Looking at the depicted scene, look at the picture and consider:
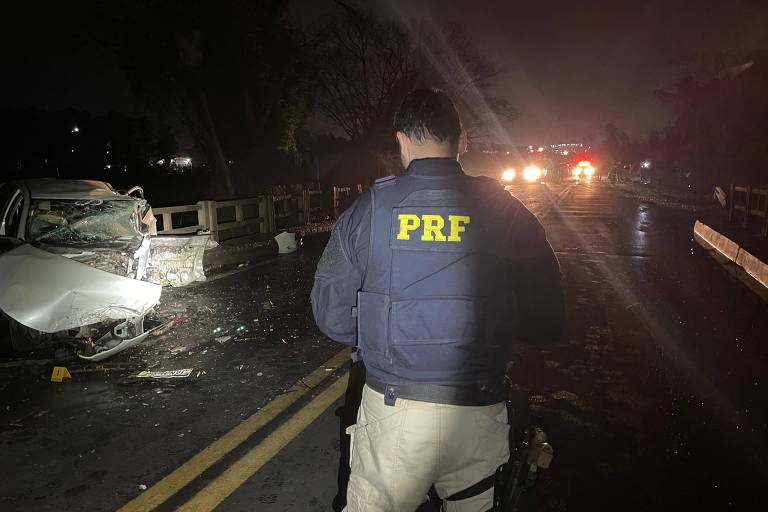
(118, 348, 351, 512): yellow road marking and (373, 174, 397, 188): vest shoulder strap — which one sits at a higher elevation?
(373, 174, 397, 188): vest shoulder strap

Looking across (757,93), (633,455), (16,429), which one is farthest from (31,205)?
(757,93)

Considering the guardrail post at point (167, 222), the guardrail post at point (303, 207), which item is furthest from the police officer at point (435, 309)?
the guardrail post at point (303, 207)

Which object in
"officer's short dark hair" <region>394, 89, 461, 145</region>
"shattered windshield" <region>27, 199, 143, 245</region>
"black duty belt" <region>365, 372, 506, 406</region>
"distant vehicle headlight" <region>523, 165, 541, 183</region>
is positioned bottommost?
"black duty belt" <region>365, 372, 506, 406</region>

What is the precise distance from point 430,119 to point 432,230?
41 cm

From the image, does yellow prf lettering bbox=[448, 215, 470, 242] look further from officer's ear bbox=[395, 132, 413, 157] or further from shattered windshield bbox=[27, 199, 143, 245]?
shattered windshield bbox=[27, 199, 143, 245]

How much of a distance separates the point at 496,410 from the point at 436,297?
0.45m

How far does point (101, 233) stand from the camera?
20.6ft

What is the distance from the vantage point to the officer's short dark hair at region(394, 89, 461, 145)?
179 centimetres

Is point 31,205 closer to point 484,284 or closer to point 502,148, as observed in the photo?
point 484,284

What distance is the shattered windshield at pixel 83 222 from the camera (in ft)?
19.4

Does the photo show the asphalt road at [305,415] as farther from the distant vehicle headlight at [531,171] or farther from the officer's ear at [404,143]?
the distant vehicle headlight at [531,171]

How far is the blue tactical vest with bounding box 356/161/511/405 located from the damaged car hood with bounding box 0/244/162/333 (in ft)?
13.7

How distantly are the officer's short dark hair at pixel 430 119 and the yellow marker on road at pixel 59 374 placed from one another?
173 inches

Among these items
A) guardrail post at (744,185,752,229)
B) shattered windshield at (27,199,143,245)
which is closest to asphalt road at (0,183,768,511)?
shattered windshield at (27,199,143,245)
